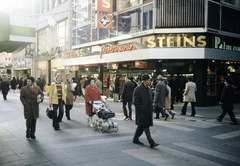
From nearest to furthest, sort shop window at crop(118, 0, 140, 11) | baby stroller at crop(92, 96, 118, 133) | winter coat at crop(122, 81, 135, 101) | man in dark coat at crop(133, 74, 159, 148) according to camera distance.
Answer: man in dark coat at crop(133, 74, 159, 148), baby stroller at crop(92, 96, 118, 133), winter coat at crop(122, 81, 135, 101), shop window at crop(118, 0, 140, 11)

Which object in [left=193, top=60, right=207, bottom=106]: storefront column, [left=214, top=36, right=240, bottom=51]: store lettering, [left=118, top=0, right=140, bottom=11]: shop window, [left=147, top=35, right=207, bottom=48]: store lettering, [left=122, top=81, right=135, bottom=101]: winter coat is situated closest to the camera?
[left=122, top=81, right=135, bottom=101]: winter coat

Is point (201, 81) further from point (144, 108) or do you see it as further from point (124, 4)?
point (144, 108)

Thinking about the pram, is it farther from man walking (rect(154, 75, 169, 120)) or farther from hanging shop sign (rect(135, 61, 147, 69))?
hanging shop sign (rect(135, 61, 147, 69))

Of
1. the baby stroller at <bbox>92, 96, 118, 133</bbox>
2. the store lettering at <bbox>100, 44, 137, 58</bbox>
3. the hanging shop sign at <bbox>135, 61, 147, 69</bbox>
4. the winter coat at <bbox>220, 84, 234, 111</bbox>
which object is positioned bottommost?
the baby stroller at <bbox>92, 96, 118, 133</bbox>

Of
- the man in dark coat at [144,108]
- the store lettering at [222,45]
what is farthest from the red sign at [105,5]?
the man in dark coat at [144,108]

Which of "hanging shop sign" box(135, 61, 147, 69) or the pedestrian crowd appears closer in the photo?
the pedestrian crowd

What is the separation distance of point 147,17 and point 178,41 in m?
2.68

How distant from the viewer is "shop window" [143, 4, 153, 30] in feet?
54.3

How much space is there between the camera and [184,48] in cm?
1570

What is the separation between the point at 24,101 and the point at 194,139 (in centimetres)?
522

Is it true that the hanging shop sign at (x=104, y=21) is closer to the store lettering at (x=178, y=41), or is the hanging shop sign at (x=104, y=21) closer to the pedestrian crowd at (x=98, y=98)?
the store lettering at (x=178, y=41)

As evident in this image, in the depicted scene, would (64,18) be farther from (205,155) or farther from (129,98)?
(205,155)

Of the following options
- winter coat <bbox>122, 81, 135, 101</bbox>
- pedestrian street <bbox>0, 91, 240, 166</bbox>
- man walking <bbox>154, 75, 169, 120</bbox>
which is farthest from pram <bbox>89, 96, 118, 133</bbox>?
man walking <bbox>154, 75, 169, 120</bbox>

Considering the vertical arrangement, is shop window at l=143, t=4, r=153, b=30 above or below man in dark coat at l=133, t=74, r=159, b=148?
above
